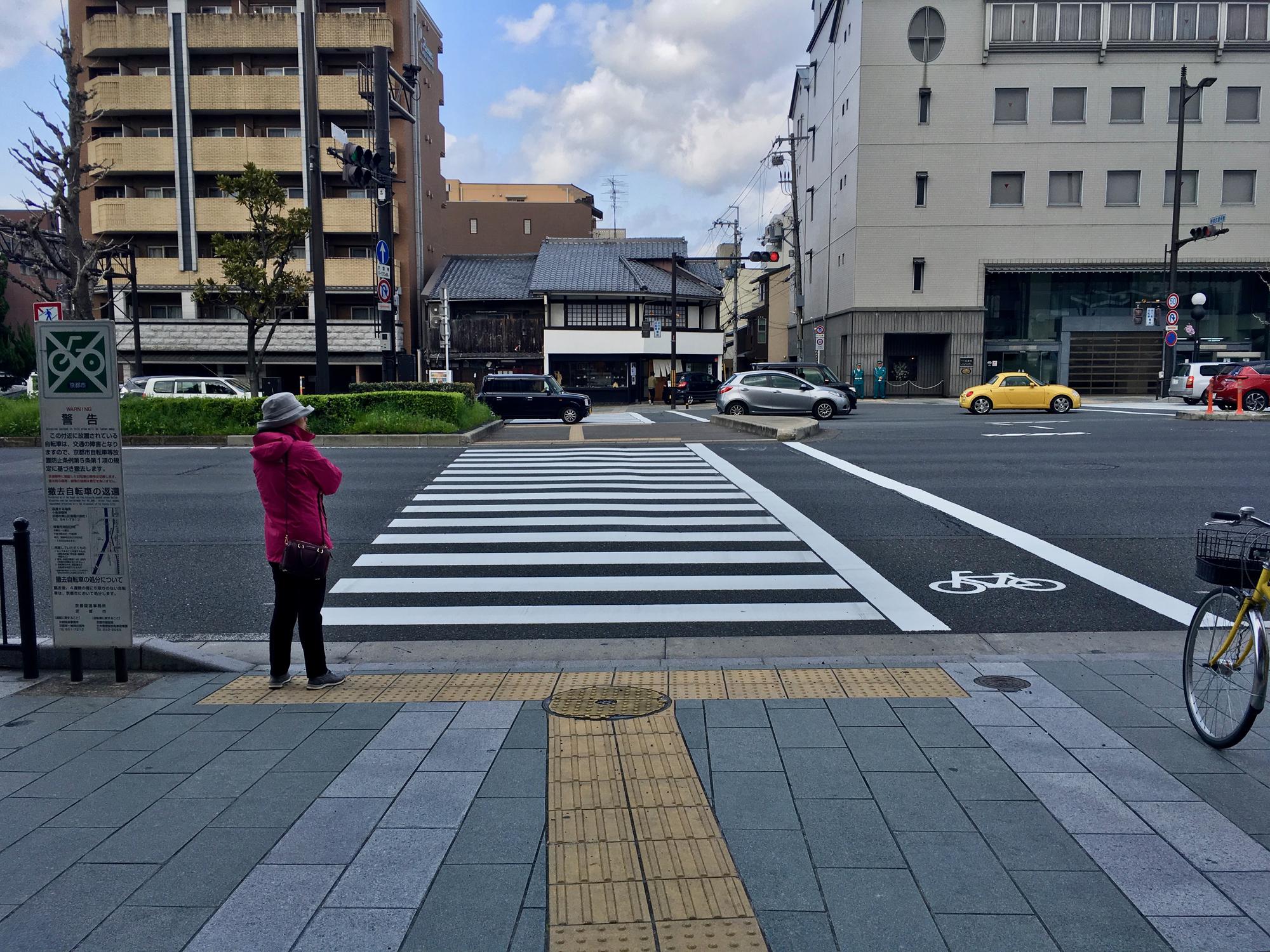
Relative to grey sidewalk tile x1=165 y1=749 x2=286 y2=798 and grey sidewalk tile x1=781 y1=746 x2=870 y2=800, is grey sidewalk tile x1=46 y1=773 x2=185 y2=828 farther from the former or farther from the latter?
grey sidewalk tile x1=781 y1=746 x2=870 y2=800

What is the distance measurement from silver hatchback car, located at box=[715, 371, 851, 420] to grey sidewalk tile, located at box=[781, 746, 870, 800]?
81.7 ft

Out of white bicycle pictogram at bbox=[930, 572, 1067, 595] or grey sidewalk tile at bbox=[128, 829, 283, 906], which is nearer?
grey sidewalk tile at bbox=[128, 829, 283, 906]

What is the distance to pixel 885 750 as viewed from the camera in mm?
4574

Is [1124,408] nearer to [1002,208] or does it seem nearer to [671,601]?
[1002,208]

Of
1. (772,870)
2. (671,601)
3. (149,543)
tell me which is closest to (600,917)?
(772,870)

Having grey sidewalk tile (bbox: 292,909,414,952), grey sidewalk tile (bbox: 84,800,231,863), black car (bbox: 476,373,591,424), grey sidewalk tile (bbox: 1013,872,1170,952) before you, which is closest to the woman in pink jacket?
grey sidewalk tile (bbox: 84,800,231,863)

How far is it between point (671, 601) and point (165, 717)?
393 centimetres

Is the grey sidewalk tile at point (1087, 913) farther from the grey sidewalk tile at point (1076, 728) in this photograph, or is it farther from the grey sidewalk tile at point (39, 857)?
the grey sidewalk tile at point (39, 857)

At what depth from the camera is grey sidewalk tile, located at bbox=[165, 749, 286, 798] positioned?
4.21 meters

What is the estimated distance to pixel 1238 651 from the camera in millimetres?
4453

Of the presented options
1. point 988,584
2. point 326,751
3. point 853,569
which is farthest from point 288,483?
point 988,584

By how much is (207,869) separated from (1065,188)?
162 feet

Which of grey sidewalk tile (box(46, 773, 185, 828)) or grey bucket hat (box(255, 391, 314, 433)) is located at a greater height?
grey bucket hat (box(255, 391, 314, 433))

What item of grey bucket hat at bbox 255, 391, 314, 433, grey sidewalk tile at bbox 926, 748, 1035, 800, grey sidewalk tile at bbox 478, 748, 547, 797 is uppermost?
grey bucket hat at bbox 255, 391, 314, 433
